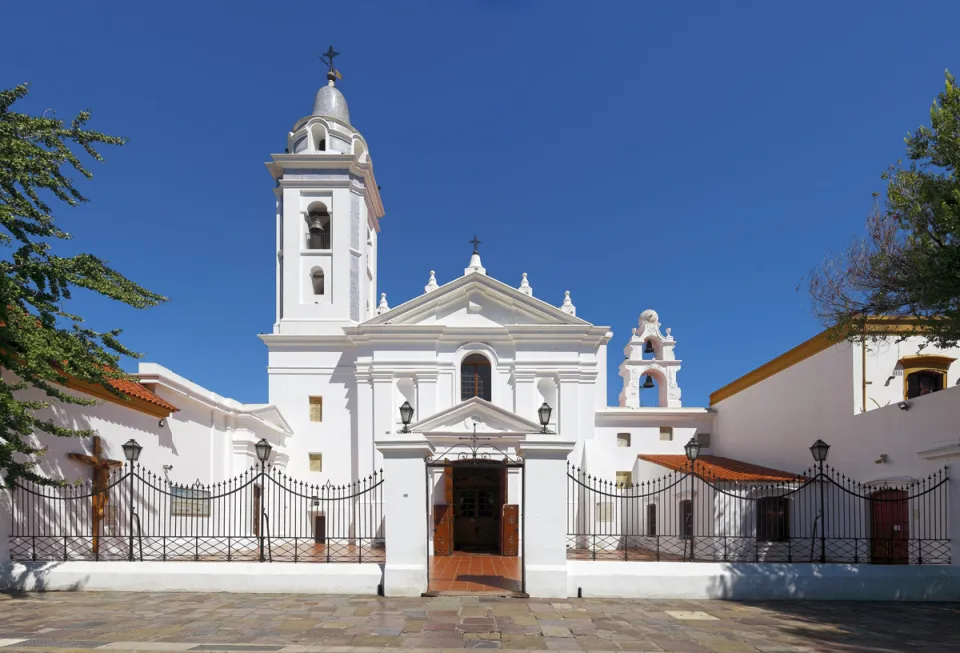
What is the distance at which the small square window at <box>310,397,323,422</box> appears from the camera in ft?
84.1

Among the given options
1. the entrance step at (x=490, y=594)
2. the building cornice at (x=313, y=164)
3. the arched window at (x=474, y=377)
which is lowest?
the entrance step at (x=490, y=594)

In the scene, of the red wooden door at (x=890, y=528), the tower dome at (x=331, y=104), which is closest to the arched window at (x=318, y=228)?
the tower dome at (x=331, y=104)

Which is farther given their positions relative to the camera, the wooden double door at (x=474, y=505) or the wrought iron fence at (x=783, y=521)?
the wooden double door at (x=474, y=505)

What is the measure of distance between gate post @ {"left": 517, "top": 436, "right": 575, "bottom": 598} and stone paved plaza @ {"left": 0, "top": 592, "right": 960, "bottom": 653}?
18.2 inches

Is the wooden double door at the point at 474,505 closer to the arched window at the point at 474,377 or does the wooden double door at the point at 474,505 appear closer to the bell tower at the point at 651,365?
the arched window at the point at 474,377

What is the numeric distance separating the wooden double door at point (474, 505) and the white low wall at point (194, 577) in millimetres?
8627

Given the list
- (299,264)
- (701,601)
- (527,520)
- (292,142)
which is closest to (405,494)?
(527,520)

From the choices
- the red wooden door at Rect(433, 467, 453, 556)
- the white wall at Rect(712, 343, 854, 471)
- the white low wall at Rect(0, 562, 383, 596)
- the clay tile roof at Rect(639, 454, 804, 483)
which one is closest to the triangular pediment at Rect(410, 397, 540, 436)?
the red wooden door at Rect(433, 467, 453, 556)

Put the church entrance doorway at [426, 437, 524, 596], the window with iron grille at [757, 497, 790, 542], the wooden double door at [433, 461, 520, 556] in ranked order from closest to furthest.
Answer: the church entrance doorway at [426, 437, 524, 596]
the window with iron grille at [757, 497, 790, 542]
the wooden double door at [433, 461, 520, 556]

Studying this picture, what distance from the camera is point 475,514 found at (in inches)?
858

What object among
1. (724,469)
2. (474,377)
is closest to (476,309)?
(474,377)

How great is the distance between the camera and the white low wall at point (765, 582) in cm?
1177

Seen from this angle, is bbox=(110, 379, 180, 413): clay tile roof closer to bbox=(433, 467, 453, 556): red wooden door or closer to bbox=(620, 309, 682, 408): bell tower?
bbox=(433, 467, 453, 556): red wooden door

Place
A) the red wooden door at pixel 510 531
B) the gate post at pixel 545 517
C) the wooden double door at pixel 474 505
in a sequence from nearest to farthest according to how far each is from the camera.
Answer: the gate post at pixel 545 517
the red wooden door at pixel 510 531
the wooden double door at pixel 474 505
